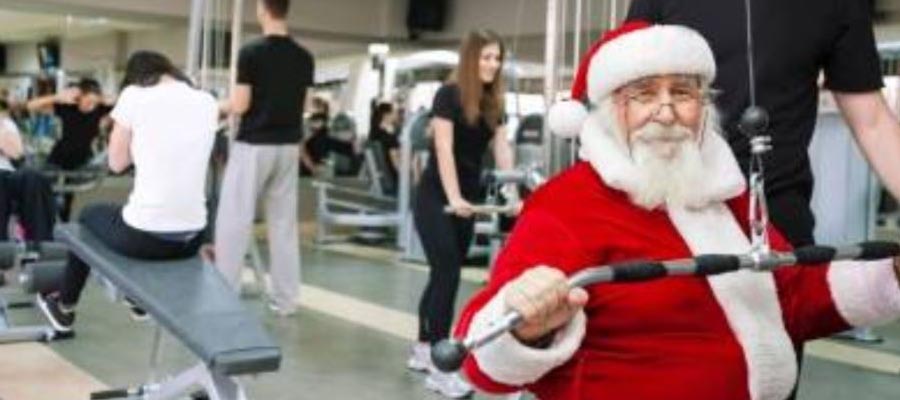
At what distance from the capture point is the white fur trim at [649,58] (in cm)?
145

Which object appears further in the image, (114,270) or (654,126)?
(114,270)

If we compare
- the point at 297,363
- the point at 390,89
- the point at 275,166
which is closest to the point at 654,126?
the point at 297,363

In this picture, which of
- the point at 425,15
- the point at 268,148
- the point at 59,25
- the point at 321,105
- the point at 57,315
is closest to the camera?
the point at 57,315

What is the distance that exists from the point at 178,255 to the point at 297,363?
75 centimetres

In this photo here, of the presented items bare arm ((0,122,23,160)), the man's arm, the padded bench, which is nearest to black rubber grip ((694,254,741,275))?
the padded bench

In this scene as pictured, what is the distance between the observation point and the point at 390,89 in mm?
10359

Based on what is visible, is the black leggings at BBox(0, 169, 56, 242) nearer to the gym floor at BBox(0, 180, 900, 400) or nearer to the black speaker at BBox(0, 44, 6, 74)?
the gym floor at BBox(0, 180, 900, 400)

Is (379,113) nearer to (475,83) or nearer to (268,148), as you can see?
(268,148)

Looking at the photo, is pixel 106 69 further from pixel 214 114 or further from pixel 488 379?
pixel 488 379

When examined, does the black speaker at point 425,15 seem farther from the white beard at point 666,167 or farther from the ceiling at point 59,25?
the white beard at point 666,167

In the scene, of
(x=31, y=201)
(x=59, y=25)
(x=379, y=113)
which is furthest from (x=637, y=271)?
(x=59, y=25)

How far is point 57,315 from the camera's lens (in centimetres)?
405

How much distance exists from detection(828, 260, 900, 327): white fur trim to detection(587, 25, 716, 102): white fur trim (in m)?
0.33

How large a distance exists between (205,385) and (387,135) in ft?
19.6
